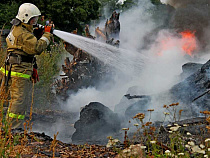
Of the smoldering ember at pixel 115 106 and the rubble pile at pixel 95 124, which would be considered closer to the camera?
the smoldering ember at pixel 115 106

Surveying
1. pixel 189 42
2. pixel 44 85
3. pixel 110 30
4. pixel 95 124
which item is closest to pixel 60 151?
pixel 95 124

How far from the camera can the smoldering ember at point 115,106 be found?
3.24m

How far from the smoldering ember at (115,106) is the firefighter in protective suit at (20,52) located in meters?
0.51

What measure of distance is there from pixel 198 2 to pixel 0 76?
2345 centimetres

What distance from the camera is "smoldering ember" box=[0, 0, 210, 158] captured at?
3.24m

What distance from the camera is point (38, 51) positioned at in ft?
15.0

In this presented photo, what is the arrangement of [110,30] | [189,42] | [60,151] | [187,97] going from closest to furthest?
[60,151] → [187,97] → [110,30] → [189,42]

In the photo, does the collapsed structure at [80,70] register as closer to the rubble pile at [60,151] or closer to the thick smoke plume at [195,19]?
the rubble pile at [60,151]

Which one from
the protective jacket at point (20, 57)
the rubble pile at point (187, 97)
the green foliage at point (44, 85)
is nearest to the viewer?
the protective jacket at point (20, 57)

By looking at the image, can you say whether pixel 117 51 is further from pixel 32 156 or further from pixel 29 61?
pixel 32 156

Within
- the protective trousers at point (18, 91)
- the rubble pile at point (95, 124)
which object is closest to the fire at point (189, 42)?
the rubble pile at point (95, 124)

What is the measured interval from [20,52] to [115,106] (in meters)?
2.55

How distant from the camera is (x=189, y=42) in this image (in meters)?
20.4

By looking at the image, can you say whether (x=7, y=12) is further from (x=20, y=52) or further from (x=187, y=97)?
(x=187, y=97)
